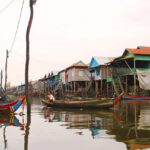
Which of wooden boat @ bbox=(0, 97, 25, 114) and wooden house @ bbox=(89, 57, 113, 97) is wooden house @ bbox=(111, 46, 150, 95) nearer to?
wooden house @ bbox=(89, 57, 113, 97)

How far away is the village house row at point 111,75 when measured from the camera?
1334 inches

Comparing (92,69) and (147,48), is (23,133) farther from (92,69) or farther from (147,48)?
(92,69)

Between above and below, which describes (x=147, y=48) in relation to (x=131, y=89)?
above

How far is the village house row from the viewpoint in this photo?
111ft

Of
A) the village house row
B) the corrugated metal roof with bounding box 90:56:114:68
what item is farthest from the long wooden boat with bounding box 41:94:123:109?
the corrugated metal roof with bounding box 90:56:114:68

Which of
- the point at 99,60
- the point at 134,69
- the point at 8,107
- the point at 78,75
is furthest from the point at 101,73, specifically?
the point at 8,107

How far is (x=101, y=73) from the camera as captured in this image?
4191cm

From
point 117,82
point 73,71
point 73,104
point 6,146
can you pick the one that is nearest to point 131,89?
point 117,82

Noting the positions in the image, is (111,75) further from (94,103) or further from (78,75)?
(94,103)

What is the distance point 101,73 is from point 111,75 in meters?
3.70

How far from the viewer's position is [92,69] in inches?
1783

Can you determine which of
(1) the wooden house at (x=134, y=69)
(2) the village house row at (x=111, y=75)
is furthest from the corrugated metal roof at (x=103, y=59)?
(1) the wooden house at (x=134, y=69)

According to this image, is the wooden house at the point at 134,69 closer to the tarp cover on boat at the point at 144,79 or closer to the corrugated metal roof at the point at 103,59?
the tarp cover on boat at the point at 144,79

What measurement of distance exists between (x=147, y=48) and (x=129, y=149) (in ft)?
104
